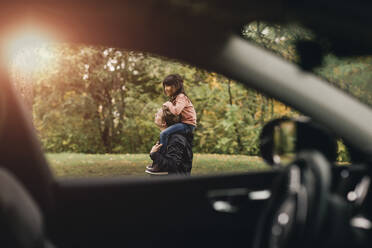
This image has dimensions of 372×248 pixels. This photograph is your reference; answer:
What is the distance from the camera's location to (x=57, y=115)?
53.7ft

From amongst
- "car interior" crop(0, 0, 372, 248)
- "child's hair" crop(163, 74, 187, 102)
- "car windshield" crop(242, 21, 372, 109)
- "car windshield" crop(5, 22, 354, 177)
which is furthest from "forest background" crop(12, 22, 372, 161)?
"car interior" crop(0, 0, 372, 248)

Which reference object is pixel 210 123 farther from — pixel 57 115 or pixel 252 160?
pixel 57 115

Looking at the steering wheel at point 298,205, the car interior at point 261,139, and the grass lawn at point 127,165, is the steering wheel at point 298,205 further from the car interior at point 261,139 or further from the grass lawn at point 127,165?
the grass lawn at point 127,165

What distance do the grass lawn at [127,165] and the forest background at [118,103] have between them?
76 cm

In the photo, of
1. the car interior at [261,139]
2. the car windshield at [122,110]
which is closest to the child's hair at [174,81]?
the car interior at [261,139]

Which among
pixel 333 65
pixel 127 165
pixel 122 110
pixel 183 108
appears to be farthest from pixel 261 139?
pixel 122 110

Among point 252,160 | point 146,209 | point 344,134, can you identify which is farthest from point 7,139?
point 252,160

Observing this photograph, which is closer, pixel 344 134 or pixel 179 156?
pixel 344 134

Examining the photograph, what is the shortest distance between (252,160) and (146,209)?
10.4 metres

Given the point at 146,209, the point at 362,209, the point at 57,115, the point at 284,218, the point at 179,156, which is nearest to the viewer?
the point at 284,218

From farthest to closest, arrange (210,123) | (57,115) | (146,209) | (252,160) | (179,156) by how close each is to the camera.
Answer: (57,115) < (210,123) < (252,160) < (179,156) < (146,209)

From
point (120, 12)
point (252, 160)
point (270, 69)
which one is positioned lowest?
point (252, 160)

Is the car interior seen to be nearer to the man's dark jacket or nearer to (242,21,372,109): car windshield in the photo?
(242,21,372,109): car windshield

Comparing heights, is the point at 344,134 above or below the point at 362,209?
above
